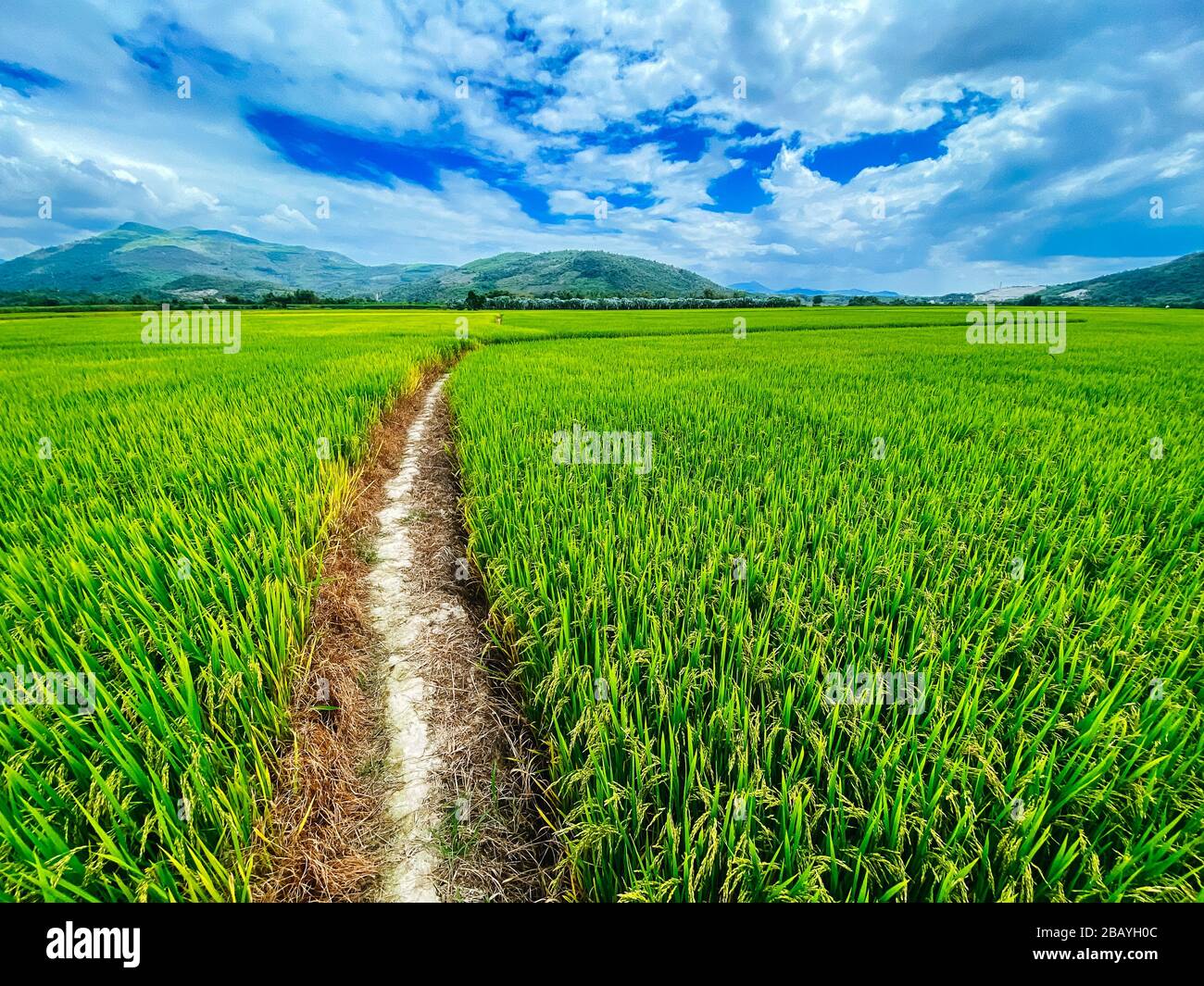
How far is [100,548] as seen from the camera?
2.51 metres

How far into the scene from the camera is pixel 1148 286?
94.5 metres

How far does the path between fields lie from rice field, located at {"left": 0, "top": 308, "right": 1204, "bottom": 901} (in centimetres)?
19

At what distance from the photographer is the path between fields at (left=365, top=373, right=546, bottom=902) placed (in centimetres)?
154

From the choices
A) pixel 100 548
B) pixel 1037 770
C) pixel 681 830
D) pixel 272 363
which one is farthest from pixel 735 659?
pixel 272 363

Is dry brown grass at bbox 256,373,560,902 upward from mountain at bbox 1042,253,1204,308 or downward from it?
downward

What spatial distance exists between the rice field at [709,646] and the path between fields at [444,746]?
0.19 m

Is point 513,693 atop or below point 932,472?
below

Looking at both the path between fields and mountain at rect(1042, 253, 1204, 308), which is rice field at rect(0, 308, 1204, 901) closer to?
the path between fields

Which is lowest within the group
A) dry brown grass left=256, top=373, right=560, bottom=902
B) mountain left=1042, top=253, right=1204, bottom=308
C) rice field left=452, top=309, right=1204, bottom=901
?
dry brown grass left=256, top=373, right=560, bottom=902

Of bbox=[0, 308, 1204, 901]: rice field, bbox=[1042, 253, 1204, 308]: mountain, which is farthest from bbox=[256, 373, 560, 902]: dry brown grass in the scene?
bbox=[1042, 253, 1204, 308]: mountain

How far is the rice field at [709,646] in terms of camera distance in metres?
1.29

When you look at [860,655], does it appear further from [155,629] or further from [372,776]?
[155,629]
